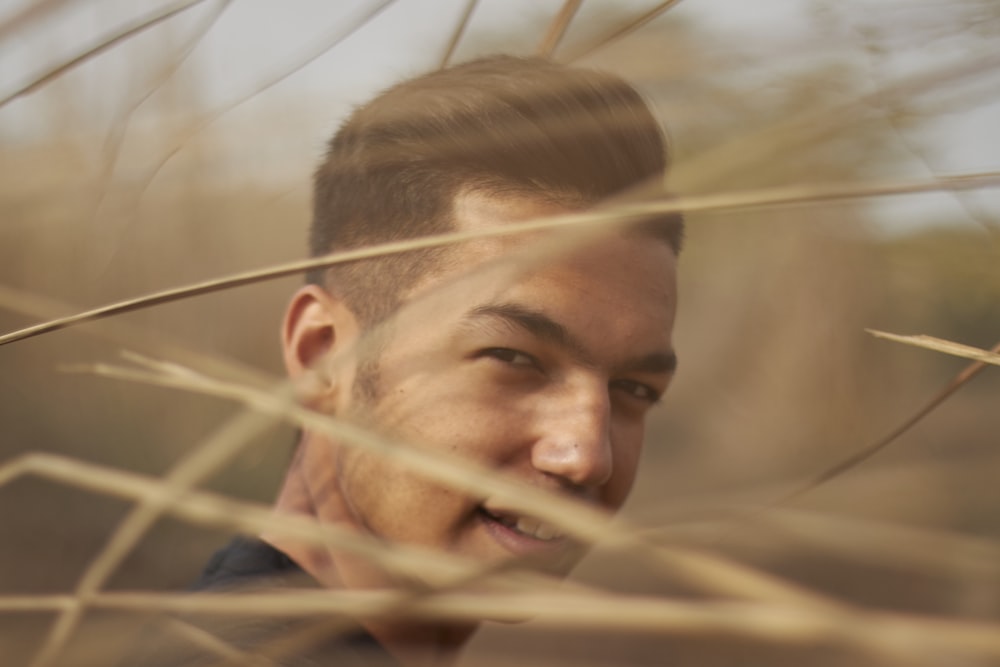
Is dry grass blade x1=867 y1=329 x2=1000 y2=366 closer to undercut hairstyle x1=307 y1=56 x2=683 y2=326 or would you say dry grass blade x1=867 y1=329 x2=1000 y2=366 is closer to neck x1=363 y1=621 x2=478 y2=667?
undercut hairstyle x1=307 y1=56 x2=683 y2=326

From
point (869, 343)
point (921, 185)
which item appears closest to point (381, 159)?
point (921, 185)

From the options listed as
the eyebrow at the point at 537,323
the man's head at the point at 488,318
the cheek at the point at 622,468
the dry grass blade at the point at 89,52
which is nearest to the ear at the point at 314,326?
the man's head at the point at 488,318

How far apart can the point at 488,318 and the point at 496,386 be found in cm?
5

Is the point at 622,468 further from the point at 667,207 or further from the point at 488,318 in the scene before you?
A: the point at 667,207

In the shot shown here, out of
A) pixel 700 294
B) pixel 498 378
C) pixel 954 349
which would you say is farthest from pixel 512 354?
pixel 700 294

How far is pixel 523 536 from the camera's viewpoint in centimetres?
73

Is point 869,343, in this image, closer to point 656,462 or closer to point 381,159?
point 656,462

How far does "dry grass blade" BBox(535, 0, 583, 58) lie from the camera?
600mm

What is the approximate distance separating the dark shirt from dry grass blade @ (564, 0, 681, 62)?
0.34 metres

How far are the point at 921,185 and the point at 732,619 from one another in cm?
15

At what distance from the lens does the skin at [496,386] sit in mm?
728

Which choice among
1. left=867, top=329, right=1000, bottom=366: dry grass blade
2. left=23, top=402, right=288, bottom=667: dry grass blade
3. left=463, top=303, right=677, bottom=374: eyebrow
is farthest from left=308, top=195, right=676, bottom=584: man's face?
left=23, top=402, right=288, bottom=667: dry grass blade

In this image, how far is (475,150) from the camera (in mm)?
805

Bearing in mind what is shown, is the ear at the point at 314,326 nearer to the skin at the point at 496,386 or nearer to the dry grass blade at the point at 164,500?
the skin at the point at 496,386
